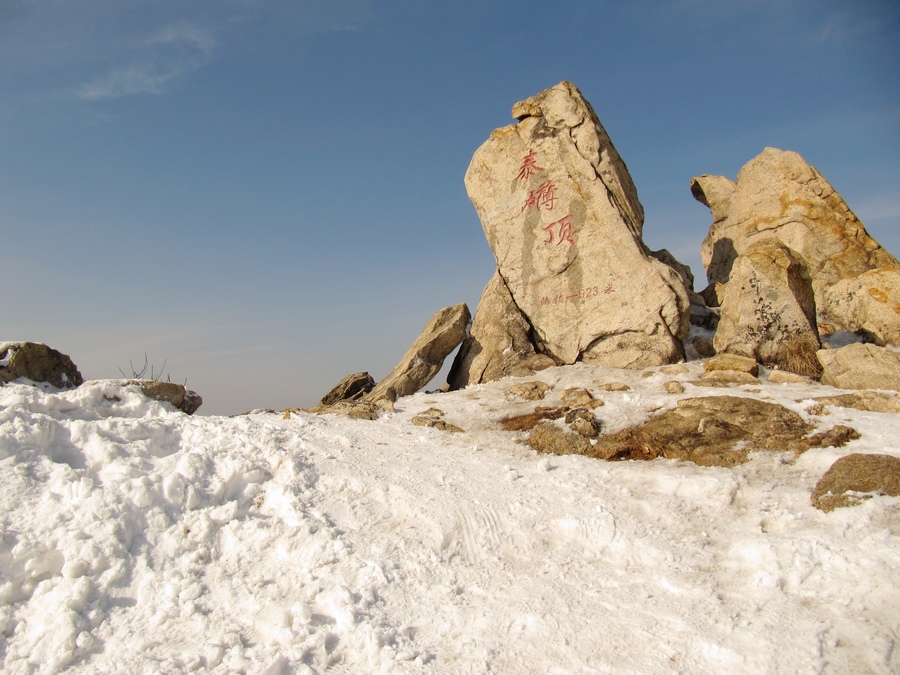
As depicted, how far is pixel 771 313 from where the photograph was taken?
32.1 feet

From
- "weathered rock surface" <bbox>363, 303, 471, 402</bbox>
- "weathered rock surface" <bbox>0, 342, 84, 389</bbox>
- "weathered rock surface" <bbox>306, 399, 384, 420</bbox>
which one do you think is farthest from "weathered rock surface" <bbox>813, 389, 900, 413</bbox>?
"weathered rock surface" <bbox>0, 342, 84, 389</bbox>

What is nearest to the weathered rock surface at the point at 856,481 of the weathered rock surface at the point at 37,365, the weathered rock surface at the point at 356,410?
the weathered rock surface at the point at 356,410

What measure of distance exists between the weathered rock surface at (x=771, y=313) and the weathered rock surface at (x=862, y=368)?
0.40 m

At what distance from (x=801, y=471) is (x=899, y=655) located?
2.33 meters

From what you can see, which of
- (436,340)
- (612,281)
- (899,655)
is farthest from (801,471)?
(436,340)

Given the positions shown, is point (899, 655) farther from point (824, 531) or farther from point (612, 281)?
point (612, 281)

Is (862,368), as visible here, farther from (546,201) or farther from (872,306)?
(546,201)

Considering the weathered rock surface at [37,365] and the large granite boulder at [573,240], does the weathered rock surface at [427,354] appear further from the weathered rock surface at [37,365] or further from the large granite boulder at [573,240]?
the weathered rock surface at [37,365]

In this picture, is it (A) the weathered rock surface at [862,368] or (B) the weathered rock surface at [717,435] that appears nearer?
A: (B) the weathered rock surface at [717,435]

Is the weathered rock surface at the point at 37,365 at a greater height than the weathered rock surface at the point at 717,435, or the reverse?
the weathered rock surface at the point at 37,365

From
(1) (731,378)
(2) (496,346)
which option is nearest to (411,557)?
(1) (731,378)

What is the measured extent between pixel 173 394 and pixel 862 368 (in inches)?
342

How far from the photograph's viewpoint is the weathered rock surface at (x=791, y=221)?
13828 millimetres

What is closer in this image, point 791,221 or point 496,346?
point 496,346
